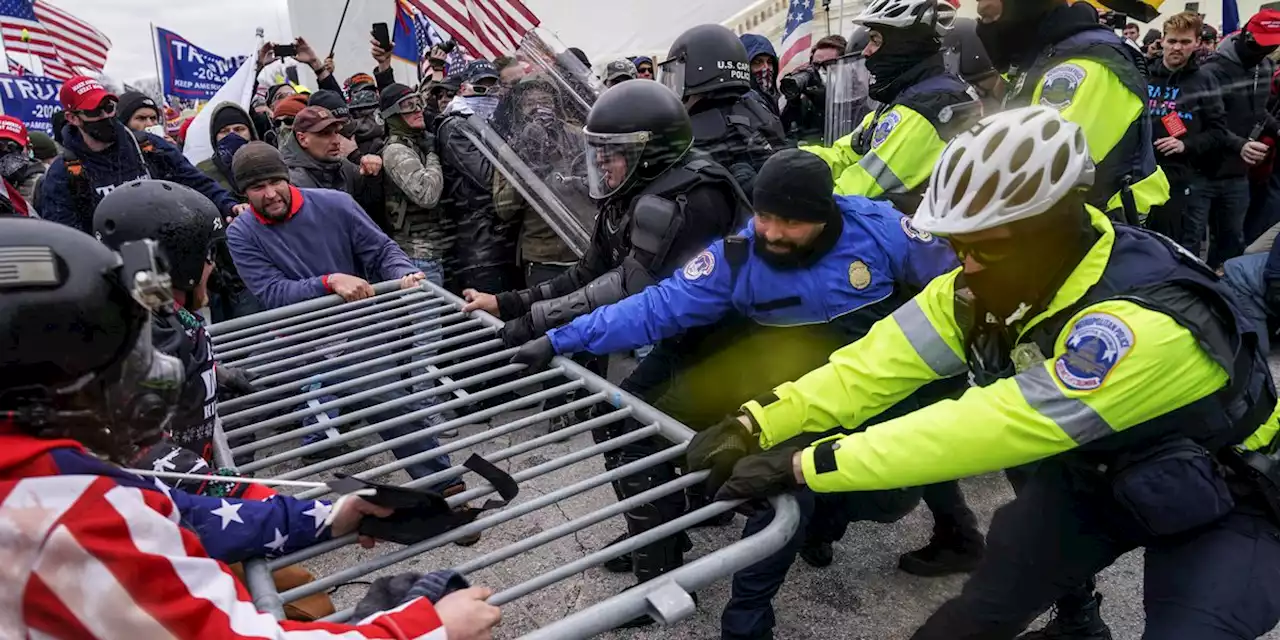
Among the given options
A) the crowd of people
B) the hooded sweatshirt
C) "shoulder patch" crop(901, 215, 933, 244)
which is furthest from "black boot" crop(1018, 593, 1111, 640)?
the hooded sweatshirt

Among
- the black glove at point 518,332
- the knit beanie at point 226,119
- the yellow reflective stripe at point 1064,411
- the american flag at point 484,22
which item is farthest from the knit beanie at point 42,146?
the yellow reflective stripe at point 1064,411

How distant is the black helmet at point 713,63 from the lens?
450 centimetres

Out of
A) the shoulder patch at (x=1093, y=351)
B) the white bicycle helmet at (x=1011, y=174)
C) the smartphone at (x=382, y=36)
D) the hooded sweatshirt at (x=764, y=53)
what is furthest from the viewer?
the smartphone at (x=382, y=36)

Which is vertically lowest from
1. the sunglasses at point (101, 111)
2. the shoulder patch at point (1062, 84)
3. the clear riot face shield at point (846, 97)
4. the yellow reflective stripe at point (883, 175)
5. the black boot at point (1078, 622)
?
the black boot at point (1078, 622)

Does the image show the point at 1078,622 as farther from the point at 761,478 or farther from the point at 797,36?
the point at 797,36

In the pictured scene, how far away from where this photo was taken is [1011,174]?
1.83 m

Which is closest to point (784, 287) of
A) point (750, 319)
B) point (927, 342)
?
point (750, 319)

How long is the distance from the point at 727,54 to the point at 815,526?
270cm

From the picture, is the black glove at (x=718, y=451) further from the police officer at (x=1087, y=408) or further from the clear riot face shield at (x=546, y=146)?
the clear riot face shield at (x=546, y=146)

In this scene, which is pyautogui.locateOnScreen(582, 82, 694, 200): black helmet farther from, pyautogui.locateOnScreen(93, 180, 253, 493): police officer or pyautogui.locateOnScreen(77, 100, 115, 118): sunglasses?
pyautogui.locateOnScreen(77, 100, 115, 118): sunglasses

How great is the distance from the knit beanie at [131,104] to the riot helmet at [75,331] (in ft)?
18.0

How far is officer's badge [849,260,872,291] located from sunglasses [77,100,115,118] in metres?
4.52

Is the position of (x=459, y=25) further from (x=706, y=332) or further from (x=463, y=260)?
(x=706, y=332)

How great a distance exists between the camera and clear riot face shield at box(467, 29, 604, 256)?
4.42m
